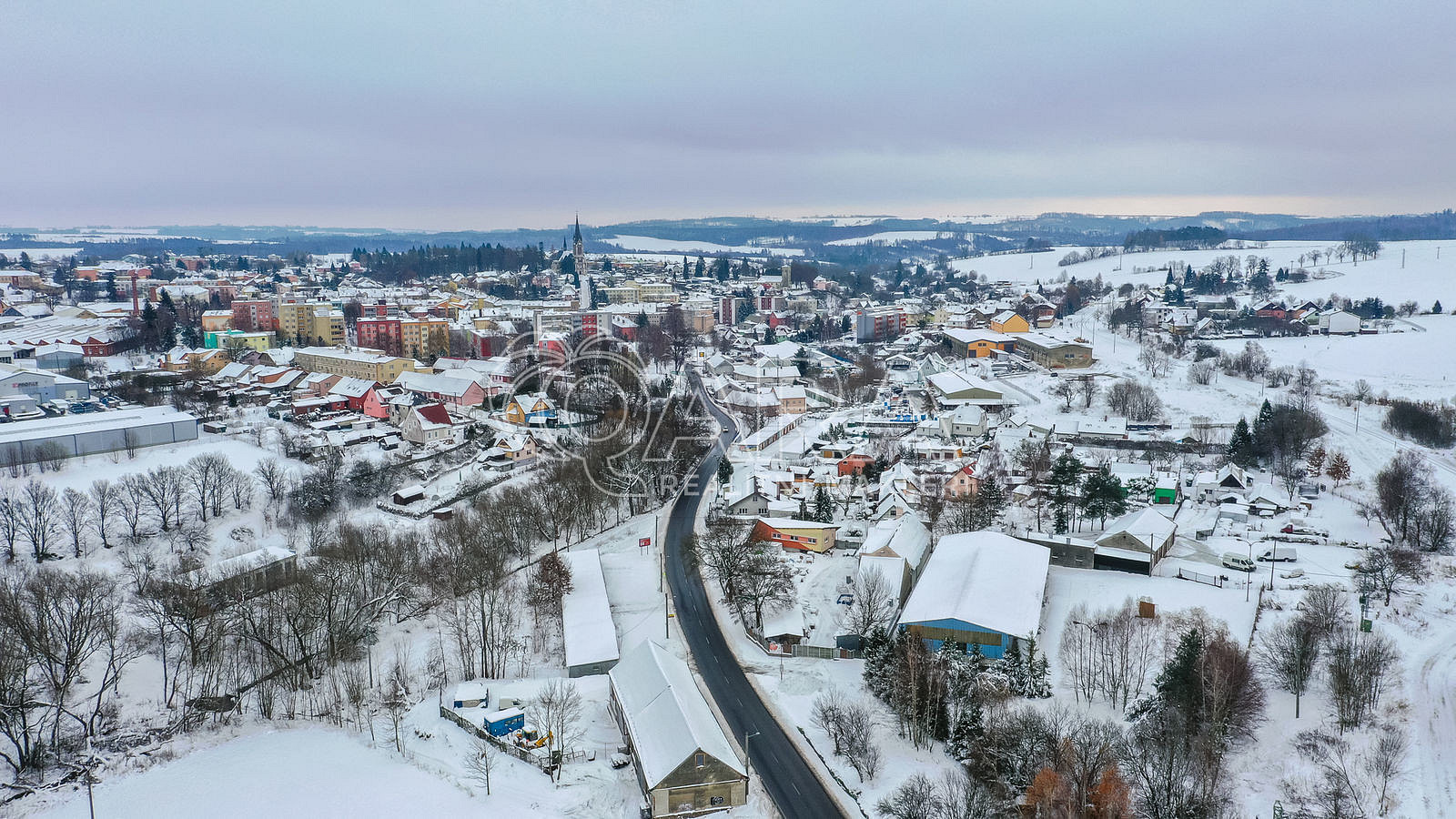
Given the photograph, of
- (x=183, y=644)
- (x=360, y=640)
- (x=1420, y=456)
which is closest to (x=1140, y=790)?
(x=360, y=640)

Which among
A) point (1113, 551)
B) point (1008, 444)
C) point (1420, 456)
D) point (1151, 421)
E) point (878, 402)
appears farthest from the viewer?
point (878, 402)

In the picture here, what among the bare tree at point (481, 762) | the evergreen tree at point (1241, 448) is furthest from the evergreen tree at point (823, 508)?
the evergreen tree at point (1241, 448)

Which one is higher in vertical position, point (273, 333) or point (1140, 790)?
point (273, 333)

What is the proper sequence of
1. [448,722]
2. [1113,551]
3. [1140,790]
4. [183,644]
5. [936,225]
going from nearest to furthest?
[1140,790]
[448,722]
[183,644]
[1113,551]
[936,225]

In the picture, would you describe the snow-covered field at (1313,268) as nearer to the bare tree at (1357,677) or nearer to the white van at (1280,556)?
the white van at (1280,556)

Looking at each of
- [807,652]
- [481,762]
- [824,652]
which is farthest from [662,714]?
[824,652]

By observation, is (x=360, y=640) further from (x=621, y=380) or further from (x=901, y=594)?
(x=621, y=380)
